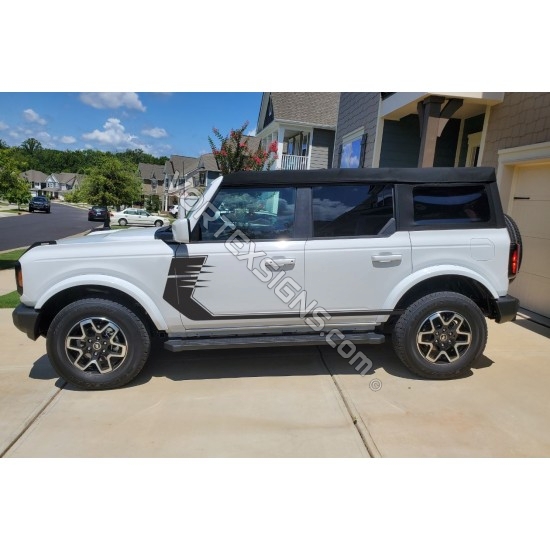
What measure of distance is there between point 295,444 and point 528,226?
558 cm

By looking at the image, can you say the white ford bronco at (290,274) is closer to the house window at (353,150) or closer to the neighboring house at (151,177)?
the house window at (353,150)

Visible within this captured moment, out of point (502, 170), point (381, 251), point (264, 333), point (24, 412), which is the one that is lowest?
point (24, 412)

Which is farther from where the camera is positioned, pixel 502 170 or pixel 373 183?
pixel 502 170

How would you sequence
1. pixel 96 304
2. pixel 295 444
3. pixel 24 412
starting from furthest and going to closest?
pixel 96 304 < pixel 24 412 < pixel 295 444

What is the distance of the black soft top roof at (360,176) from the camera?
357 cm

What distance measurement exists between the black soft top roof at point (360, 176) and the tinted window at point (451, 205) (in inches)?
3.4

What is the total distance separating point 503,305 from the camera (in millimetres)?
3662

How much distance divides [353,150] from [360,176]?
9353mm

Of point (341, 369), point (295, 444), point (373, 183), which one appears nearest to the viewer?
point (295, 444)

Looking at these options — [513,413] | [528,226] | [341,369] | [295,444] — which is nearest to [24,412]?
Result: [295,444]

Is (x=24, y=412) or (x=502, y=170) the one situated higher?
(x=502, y=170)

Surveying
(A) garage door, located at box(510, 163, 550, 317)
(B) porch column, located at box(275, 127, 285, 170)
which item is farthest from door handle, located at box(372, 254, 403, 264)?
(B) porch column, located at box(275, 127, 285, 170)

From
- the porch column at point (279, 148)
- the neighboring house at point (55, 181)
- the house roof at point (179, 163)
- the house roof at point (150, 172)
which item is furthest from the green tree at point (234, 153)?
the neighboring house at point (55, 181)

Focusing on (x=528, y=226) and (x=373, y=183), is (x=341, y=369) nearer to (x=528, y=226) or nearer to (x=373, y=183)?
(x=373, y=183)
